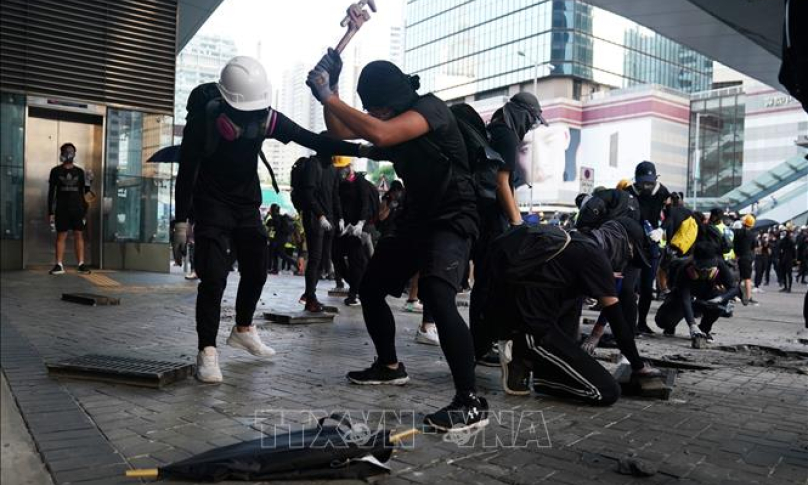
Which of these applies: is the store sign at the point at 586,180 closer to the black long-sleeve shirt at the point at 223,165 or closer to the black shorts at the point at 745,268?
the black shorts at the point at 745,268

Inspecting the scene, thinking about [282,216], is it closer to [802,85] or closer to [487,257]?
[487,257]

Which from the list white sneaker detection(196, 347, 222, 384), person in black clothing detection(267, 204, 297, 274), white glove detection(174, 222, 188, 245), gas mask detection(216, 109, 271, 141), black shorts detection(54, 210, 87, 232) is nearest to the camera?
white sneaker detection(196, 347, 222, 384)

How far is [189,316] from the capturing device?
7.41 meters

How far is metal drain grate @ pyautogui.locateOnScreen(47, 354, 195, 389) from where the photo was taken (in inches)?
158

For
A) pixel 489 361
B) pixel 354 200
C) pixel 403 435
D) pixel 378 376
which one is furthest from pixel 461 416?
pixel 354 200

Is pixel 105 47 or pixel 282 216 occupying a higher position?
pixel 105 47

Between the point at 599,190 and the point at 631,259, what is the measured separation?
70 cm

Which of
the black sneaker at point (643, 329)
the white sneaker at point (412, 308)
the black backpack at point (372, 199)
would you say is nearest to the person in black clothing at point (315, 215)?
the black backpack at point (372, 199)

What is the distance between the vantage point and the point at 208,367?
425 centimetres

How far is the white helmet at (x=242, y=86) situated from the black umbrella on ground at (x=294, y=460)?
2231 millimetres

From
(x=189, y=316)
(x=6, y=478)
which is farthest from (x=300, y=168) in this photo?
(x=6, y=478)

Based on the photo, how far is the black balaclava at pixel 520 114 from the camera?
5.28m

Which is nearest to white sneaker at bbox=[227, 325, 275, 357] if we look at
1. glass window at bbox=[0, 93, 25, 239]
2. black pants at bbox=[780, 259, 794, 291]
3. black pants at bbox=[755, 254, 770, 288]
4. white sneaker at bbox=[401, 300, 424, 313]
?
white sneaker at bbox=[401, 300, 424, 313]

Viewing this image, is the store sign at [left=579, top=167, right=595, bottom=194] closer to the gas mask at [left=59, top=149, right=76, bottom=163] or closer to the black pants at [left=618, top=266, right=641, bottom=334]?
the black pants at [left=618, top=266, right=641, bottom=334]
